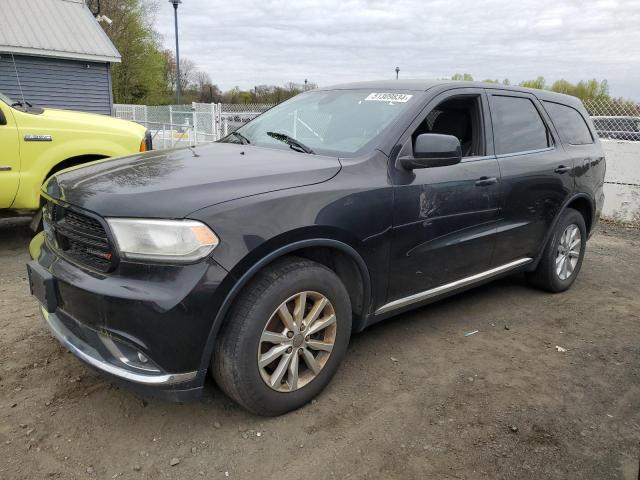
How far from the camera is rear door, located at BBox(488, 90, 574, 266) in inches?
151

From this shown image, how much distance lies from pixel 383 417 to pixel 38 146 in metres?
4.46

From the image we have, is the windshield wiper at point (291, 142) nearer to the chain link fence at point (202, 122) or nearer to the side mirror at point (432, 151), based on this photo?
the side mirror at point (432, 151)

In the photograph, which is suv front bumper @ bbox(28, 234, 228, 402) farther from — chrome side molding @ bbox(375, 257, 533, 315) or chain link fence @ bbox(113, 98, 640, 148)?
chain link fence @ bbox(113, 98, 640, 148)

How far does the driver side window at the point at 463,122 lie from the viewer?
3694 mm

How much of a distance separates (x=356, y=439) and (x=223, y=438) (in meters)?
0.66

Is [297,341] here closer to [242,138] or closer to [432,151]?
[432,151]

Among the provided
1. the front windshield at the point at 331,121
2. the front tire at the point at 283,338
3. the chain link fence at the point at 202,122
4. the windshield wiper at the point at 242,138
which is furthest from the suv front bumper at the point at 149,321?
the chain link fence at the point at 202,122

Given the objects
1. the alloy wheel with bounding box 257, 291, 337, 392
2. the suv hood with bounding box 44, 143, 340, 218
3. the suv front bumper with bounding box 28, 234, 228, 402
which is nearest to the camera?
the suv front bumper with bounding box 28, 234, 228, 402

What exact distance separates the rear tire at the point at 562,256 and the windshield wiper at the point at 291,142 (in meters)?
2.46

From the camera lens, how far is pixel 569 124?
4.64 m

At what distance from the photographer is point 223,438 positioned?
2.56 metres

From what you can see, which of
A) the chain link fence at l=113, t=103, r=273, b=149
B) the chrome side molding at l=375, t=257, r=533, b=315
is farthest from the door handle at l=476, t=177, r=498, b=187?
the chain link fence at l=113, t=103, r=273, b=149

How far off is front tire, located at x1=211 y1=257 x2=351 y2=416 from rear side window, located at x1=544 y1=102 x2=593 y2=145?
9.33 feet

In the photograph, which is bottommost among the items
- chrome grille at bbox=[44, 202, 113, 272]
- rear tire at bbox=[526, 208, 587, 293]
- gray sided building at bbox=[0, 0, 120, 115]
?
rear tire at bbox=[526, 208, 587, 293]
